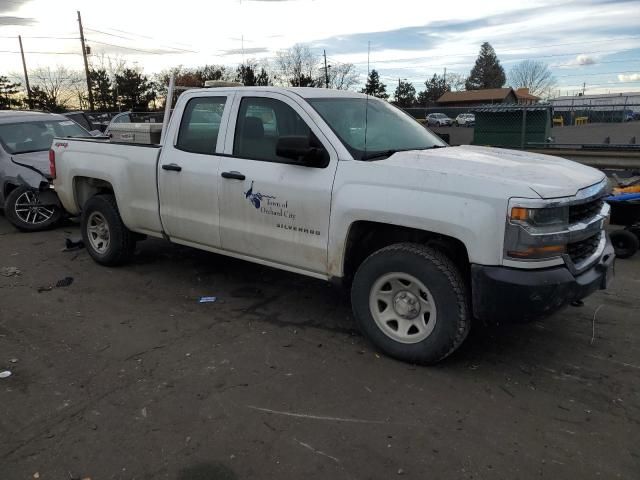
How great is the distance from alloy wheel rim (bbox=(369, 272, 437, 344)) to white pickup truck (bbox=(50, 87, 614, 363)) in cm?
1

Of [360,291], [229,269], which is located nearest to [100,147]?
[229,269]

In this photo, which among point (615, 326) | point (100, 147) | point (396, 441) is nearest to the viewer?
point (396, 441)

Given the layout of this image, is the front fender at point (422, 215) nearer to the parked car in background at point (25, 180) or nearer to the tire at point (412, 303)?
the tire at point (412, 303)

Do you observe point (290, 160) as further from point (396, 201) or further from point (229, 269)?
point (229, 269)

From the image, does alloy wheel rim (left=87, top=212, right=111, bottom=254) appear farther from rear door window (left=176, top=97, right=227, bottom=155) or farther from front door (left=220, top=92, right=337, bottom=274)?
front door (left=220, top=92, right=337, bottom=274)

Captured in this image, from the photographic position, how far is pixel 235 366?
3.89 meters

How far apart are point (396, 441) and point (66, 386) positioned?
223 cm

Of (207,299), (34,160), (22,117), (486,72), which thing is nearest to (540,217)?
(207,299)

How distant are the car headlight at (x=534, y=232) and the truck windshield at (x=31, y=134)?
8.53 m

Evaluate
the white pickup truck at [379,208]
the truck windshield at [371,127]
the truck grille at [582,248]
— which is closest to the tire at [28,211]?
the white pickup truck at [379,208]

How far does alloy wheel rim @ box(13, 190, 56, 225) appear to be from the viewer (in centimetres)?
848

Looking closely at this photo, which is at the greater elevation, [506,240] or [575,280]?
[506,240]

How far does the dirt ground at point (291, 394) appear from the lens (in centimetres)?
286

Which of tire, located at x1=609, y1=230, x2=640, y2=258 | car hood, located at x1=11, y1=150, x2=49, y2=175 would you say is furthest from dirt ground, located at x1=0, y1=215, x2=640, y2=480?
car hood, located at x1=11, y1=150, x2=49, y2=175
